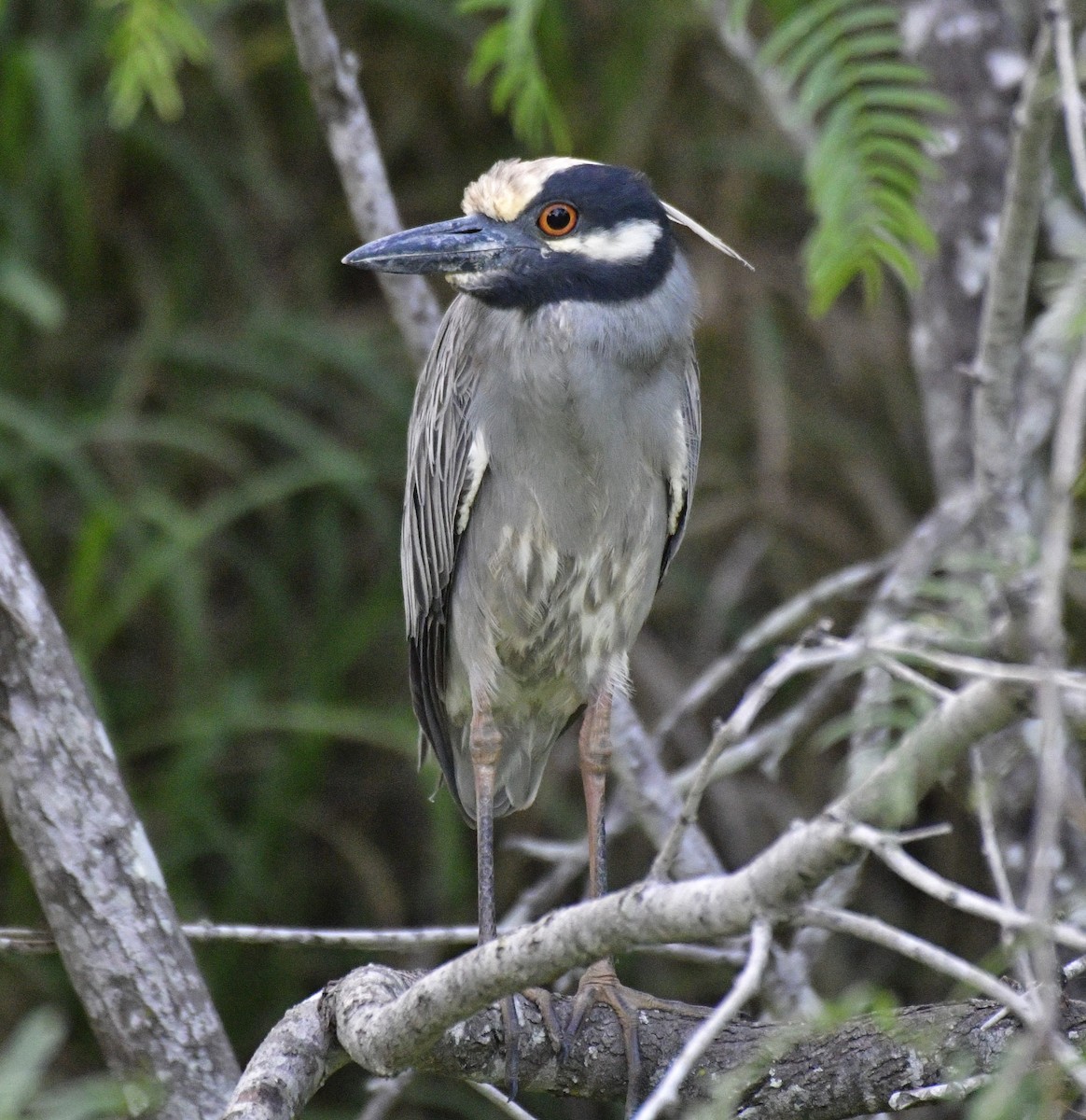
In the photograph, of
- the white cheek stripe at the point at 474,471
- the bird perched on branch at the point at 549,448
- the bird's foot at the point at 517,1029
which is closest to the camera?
the bird's foot at the point at 517,1029

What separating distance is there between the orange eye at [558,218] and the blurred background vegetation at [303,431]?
160cm

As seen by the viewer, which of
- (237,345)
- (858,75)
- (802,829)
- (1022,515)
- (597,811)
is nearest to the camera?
(802,829)

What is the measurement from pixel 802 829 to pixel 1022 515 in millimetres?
1563

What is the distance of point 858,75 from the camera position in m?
2.34

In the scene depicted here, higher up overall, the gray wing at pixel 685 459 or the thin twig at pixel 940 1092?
the gray wing at pixel 685 459

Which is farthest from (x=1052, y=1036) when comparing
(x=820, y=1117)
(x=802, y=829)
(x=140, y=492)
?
(x=140, y=492)

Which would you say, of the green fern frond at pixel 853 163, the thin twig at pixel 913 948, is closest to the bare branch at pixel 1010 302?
the green fern frond at pixel 853 163

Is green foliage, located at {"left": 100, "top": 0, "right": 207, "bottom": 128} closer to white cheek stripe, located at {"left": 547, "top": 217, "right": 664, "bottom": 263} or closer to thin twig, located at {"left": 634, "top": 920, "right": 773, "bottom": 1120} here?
white cheek stripe, located at {"left": 547, "top": 217, "right": 664, "bottom": 263}

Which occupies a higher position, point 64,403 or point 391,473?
point 64,403

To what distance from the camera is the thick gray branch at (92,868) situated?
2166 millimetres

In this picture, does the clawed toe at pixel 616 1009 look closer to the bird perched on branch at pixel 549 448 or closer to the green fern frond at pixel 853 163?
the bird perched on branch at pixel 549 448

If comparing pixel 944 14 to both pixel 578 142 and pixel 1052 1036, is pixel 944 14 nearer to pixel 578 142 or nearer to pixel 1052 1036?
pixel 578 142

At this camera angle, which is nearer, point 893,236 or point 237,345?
point 893,236

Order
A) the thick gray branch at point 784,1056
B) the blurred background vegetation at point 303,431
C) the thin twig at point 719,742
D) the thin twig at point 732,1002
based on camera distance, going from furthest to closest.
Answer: the blurred background vegetation at point 303,431, the thick gray branch at point 784,1056, the thin twig at point 719,742, the thin twig at point 732,1002
